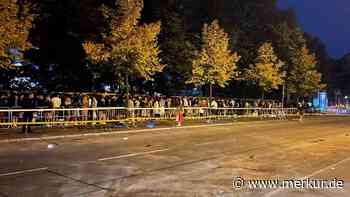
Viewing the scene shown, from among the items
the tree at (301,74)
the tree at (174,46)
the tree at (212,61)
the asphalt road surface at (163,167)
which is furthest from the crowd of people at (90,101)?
the tree at (301,74)

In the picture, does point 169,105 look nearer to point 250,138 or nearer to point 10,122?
point 250,138

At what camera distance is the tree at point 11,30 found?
20164 millimetres

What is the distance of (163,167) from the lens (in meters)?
11.8

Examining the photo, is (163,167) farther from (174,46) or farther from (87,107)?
(174,46)

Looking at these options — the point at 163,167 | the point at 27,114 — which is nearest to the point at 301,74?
the point at 27,114

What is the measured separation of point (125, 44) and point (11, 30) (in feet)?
27.1

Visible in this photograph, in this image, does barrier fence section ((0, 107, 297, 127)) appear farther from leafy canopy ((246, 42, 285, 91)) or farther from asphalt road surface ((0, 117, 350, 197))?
leafy canopy ((246, 42, 285, 91))

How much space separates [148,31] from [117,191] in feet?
66.9

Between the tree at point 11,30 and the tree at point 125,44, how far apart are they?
576 cm

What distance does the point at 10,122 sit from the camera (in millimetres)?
20375

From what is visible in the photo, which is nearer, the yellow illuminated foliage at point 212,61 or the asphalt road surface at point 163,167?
the asphalt road surface at point 163,167

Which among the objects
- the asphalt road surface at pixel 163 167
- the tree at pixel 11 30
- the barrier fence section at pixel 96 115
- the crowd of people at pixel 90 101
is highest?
the tree at pixel 11 30

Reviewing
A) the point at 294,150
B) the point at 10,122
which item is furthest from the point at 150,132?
the point at 294,150

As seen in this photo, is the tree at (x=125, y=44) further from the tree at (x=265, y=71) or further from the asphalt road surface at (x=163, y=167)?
the tree at (x=265, y=71)
